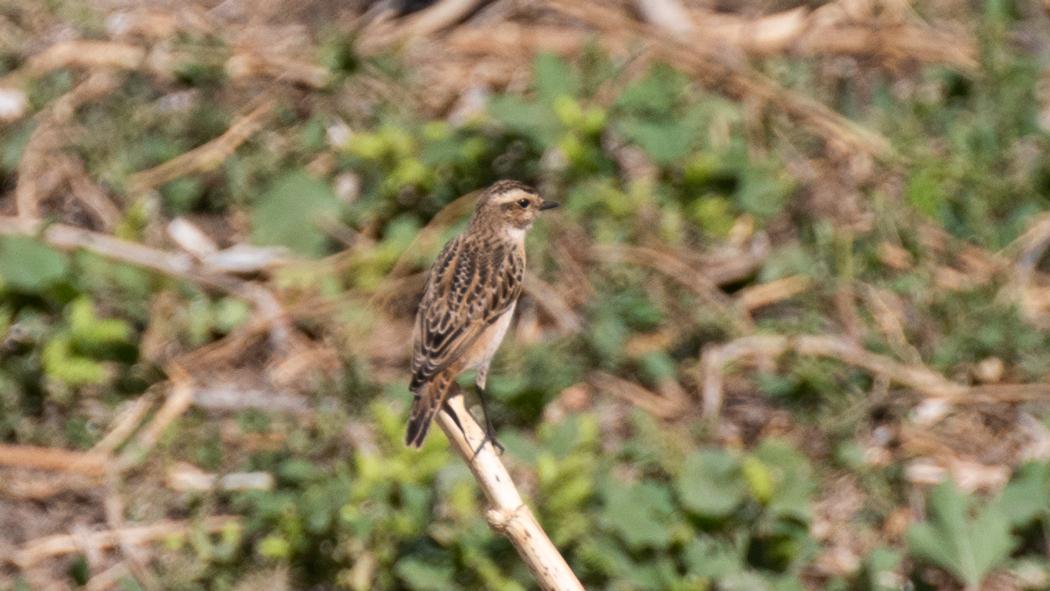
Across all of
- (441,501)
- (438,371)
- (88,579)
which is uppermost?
(438,371)

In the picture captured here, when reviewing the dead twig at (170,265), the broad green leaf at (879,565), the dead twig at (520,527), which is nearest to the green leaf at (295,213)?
the dead twig at (170,265)

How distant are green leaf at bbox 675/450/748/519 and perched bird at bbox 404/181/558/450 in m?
0.85

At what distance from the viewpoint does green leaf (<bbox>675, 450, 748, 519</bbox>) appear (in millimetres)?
4301

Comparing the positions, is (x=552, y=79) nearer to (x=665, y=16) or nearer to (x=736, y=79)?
(x=736, y=79)

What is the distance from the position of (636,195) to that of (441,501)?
90.5 inches

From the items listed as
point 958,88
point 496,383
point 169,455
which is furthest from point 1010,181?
point 169,455

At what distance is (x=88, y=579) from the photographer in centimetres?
466

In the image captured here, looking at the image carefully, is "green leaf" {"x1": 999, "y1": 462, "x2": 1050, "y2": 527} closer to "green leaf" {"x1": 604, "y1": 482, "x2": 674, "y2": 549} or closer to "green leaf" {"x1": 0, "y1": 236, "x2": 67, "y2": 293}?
"green leaf" {"x1": 604, "y1": 482, "x2": 674, "y2": 549}

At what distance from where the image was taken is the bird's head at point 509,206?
4020 mm

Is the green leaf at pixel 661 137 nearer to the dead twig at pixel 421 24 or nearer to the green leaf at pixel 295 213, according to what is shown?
the green leaf at pixel 295 213

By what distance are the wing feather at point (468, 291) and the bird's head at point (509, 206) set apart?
8 cm

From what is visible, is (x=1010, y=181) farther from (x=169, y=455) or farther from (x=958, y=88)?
(x=169, y=455)

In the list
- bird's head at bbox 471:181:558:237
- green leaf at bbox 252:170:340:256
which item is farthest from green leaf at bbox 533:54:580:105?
bird's head at bbox 471:181:558:237

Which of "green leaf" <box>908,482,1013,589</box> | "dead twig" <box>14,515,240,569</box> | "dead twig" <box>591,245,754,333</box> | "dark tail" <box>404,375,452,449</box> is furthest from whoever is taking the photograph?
"dead twig" <box>591,245,754,333</box>
